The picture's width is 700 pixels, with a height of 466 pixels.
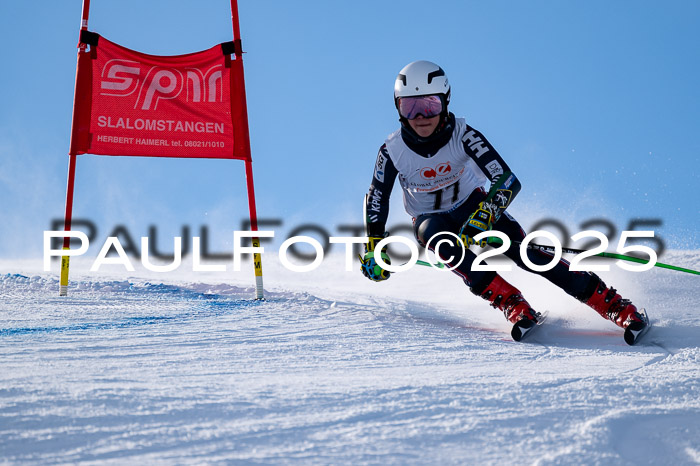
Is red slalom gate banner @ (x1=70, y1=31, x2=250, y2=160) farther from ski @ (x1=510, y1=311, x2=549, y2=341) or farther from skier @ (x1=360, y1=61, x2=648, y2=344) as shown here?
ski @ (x1=510, y1=311, x2=549, y2=341)

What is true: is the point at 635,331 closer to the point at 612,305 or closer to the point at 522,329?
the point at 612,305

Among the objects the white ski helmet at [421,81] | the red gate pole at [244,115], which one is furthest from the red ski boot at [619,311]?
the red gate pole at [244,115]

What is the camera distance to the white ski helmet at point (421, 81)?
12.1 feet

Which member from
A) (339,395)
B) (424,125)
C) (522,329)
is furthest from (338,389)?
(424,125)

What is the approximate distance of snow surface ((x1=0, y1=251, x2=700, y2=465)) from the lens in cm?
155

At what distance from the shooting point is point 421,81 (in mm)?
3691

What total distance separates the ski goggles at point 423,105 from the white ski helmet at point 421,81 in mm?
28

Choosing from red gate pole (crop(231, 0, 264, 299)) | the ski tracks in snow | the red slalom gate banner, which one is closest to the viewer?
the ski tracks in snow

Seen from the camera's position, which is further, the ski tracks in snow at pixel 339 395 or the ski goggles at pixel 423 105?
the ski goggles at pixel 423 105

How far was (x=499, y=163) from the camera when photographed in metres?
3.78

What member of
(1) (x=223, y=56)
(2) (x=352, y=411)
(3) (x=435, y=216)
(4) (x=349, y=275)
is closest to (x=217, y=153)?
(1) (x=223, y=56)

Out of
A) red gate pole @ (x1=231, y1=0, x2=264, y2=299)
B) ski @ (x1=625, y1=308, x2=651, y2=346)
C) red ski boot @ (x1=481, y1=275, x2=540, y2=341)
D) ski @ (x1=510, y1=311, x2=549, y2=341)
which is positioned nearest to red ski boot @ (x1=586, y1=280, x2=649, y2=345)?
ski @ (x1=625, y1=308, x2=651, y2=346)

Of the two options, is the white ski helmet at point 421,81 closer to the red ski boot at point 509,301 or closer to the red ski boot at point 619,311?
the red ski boot at point 509,301

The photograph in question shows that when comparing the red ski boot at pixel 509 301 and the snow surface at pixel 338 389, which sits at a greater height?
the red ski boot at pixel 509 301
